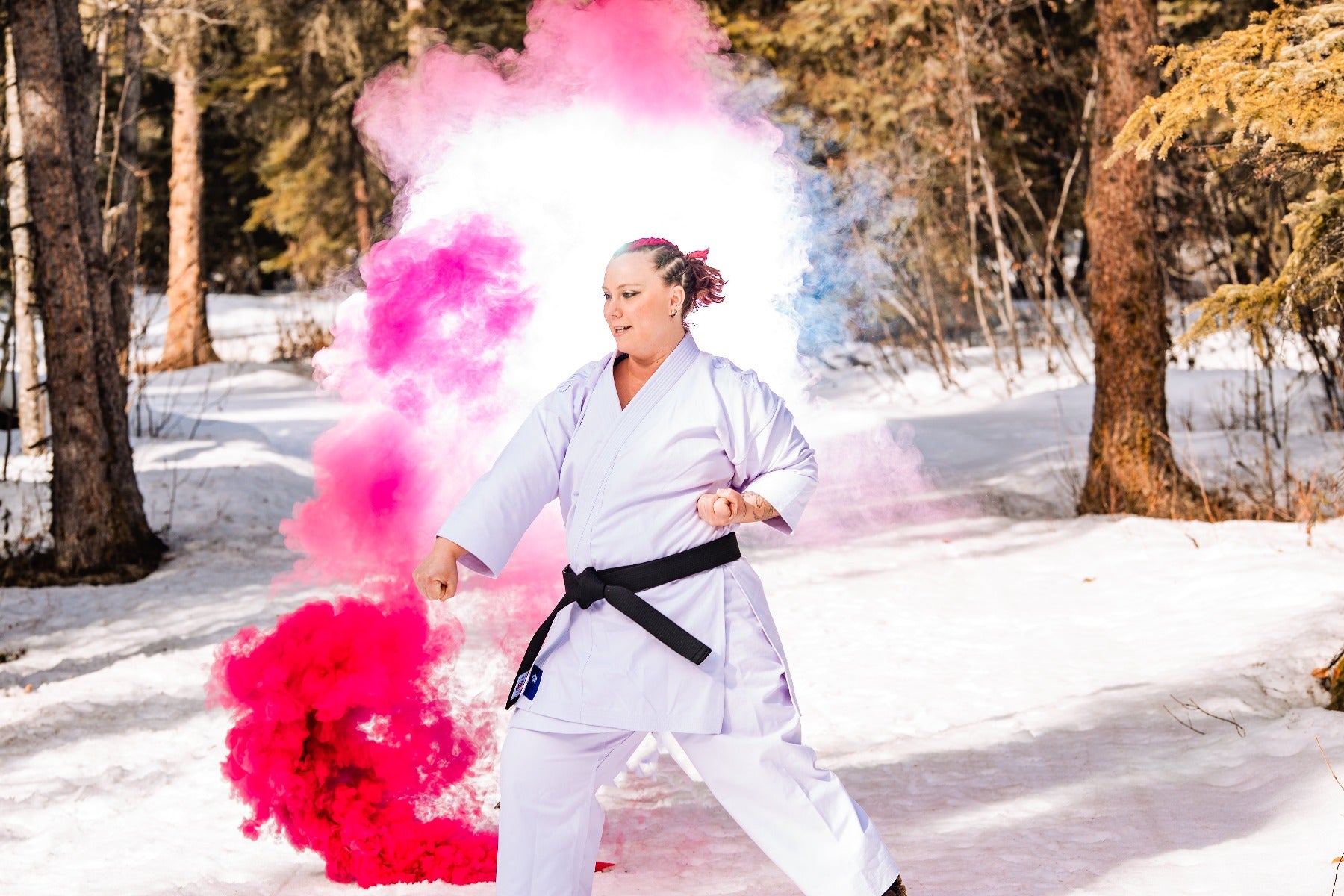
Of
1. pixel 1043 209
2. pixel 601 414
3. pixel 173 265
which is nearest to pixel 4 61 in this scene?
pixel 173 265

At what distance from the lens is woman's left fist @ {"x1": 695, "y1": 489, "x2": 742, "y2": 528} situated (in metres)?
2.76

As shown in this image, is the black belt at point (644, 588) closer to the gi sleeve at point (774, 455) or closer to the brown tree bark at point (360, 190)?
the gi sleeve at point (774, 455)

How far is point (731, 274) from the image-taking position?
407 cm

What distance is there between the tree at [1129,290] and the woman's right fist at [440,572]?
294 inches

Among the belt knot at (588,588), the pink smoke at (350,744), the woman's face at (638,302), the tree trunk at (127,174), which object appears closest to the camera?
the belt knot at (588,588)

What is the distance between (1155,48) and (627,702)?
4990 millimetres

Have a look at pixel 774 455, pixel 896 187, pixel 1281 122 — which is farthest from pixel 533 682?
pixel 896 187

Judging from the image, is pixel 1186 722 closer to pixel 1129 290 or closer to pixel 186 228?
pixel 1129 290

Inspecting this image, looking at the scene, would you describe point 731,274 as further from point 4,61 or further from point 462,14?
point 462,14

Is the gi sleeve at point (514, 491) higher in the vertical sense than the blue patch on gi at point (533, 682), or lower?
higher

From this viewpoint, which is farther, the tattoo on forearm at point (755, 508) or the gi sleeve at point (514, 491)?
the gi sleeve at point (514, 491)

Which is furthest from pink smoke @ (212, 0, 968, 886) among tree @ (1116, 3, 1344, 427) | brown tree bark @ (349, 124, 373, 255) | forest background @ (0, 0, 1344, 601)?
brown tree bark @ (349, 124, 373, 255)

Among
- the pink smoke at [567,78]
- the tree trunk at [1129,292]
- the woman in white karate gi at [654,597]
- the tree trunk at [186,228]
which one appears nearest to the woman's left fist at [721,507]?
the woman in white karate gi at [654,597]

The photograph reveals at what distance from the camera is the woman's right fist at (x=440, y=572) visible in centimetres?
284
